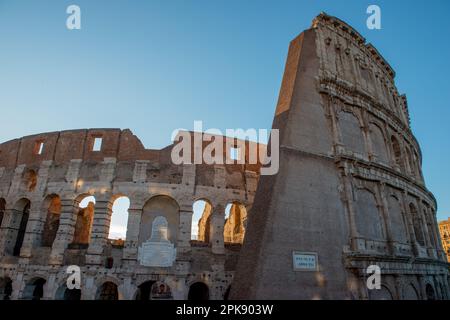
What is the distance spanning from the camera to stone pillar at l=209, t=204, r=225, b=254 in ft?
48.4

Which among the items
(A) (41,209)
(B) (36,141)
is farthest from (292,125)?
(B) (36,141)

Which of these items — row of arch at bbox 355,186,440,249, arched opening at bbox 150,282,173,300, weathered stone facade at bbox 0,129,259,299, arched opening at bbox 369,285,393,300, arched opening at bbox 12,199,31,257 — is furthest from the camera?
arched opening at bbox 150,282,173,300

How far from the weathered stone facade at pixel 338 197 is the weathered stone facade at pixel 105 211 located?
5.33 meters

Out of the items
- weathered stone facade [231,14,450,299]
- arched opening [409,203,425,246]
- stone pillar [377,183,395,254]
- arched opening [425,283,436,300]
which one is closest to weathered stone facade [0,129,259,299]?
weathered stone facade [231,14,450,299]

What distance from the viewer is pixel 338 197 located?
1182cm

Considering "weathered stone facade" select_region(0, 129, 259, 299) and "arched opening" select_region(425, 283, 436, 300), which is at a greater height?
"weathered stone facade" select_region(0, 129, 259, 299)

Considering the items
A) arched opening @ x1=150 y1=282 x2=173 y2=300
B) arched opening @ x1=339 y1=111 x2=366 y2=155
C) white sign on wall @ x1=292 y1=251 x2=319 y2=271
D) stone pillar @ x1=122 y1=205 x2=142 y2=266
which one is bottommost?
arched opening @ x1=150 y1=282 x2=173 y2=300

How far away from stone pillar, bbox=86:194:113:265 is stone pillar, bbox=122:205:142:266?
1187 millimetres

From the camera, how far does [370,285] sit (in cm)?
1074

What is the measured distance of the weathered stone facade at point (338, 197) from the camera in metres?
9.62

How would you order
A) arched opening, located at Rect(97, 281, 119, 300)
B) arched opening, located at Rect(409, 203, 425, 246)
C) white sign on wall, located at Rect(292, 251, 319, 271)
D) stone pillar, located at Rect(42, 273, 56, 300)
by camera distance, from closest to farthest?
white sign on wall, located at Rect(292, 251, 319, 271), stone pillar, located at Rect(42, 273, 56, 300), arched opening, located at Rect(409, 203, 425, 246), arched opening, located at Rect(97, 281, 119, 300)

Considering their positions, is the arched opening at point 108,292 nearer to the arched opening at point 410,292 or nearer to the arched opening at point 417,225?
the arched opening at point 410,292

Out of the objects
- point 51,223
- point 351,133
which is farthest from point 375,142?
point 51,223

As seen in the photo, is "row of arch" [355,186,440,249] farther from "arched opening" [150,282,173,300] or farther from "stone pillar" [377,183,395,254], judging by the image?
"arched opening" [150,282,173,300]
